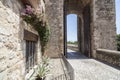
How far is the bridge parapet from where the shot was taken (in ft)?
21.9

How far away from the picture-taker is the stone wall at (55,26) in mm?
9930

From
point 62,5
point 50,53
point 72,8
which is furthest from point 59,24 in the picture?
point 72,8

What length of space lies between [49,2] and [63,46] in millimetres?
3372

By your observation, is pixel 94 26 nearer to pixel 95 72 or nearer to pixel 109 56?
pixel 109 56

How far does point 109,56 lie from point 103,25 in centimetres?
295

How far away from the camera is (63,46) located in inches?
389

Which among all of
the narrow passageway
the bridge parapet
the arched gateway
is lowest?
the narrow passageway

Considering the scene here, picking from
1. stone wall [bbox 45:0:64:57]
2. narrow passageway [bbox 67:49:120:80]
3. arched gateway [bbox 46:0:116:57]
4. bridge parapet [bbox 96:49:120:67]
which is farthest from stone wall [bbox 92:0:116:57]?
narrow passageway [bbox 67:49:120:80]

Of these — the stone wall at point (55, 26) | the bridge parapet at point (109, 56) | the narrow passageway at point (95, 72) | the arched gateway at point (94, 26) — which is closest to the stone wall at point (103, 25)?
the arched gateway at point (94, 26)

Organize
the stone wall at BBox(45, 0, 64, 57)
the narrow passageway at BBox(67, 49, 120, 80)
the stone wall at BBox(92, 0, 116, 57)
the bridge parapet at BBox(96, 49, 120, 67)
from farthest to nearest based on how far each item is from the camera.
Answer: the stone wall at BBox(45, 0, 64, 57)
the stone wall at BBox(92, 0, 116, 57)
the bridge parapet at BBox(96, 49, 120, 67)
the narrow passageway at BBox(67, 49, 120, 80)

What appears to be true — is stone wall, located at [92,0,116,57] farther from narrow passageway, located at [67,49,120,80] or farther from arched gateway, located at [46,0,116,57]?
narrow passageway, located at [67,49,120,80]

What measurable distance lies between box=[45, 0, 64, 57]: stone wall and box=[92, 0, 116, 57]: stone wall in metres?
2.31

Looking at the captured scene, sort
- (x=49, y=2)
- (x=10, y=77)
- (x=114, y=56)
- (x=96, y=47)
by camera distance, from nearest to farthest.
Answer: (x=10, y=77), (x=114, y=56), (x=96, y=47), (x=49, y=2)

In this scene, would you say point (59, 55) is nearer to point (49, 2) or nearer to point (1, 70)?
point (49, 2)
